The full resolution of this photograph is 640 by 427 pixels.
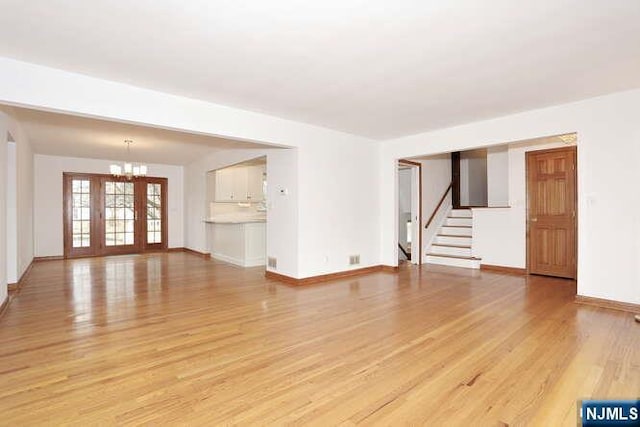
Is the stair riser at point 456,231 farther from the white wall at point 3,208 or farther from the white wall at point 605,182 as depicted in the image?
the white wall at point 3,208

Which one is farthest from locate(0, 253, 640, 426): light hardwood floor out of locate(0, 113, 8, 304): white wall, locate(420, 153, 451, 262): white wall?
locate(420, 153, 451, 262): white wall

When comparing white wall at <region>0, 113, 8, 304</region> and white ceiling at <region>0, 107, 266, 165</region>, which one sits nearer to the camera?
white wall at <region>0, 113, 8, 304</region>

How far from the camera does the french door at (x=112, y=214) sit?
27.2ft

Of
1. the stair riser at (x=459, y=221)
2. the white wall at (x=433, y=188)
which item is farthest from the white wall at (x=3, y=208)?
the stair riser at (x=459, y=221)

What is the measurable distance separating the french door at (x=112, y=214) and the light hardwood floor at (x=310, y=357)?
4072 mm

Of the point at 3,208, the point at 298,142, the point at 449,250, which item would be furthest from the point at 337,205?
the point at 3,208

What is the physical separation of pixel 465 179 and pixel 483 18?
22.2 feet

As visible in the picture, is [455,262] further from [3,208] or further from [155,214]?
[155,214]

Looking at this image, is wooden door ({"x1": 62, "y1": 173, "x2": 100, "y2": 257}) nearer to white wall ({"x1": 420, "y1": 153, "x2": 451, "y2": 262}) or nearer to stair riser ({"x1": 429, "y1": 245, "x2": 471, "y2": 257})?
white wall ({"x1": 420, "y1": 153, "x2": 451, "y2": 262})

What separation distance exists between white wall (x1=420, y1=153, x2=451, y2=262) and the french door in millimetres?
7055

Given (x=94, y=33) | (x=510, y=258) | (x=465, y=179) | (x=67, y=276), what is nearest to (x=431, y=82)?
(x=94, y=33)

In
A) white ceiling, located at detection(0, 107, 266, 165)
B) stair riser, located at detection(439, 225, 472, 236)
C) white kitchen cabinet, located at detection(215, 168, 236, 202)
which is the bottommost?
stair riser, located at detection(439, 225, 472, 236)

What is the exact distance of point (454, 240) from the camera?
24.5 ft

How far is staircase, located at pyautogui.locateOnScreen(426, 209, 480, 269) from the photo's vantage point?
22.4 feet
